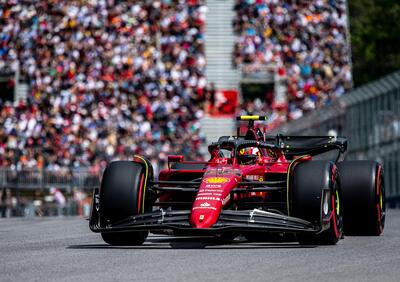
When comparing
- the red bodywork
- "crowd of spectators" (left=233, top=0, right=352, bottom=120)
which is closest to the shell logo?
the red bodywork

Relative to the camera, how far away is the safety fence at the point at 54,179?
92.1ft

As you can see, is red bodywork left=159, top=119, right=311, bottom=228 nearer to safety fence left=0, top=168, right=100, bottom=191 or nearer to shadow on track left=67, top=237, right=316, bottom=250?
shadow on track left=67, top=237, right=316, bottom=250

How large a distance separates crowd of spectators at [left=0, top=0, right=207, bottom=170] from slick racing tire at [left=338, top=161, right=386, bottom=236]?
71.3ft

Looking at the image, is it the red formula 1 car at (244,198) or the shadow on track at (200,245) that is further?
the shadow on track at (200,245)

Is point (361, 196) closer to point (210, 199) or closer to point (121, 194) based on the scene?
point (210, 199)

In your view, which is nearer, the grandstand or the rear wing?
the rear wing

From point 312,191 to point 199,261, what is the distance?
1.60 metres

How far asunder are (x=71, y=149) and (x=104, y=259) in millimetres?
25113

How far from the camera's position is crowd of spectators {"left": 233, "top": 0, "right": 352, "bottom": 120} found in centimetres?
3750

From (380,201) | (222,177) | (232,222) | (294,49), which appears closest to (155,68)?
(294,49)

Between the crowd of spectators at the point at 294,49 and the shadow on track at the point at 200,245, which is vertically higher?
the crowd of spectators at the point at 294,49

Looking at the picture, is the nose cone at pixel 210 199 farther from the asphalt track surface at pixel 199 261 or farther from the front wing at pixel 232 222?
the asphalt track surface at pixel 199 261

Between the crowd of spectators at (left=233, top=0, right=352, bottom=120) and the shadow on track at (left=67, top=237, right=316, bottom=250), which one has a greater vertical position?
the crowd of spectators at (left=233, top=0, right=352, bottom=120)

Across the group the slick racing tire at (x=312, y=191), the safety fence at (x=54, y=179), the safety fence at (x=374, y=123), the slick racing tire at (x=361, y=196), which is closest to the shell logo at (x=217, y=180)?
the slick racing tire at (x=312, y=191)
